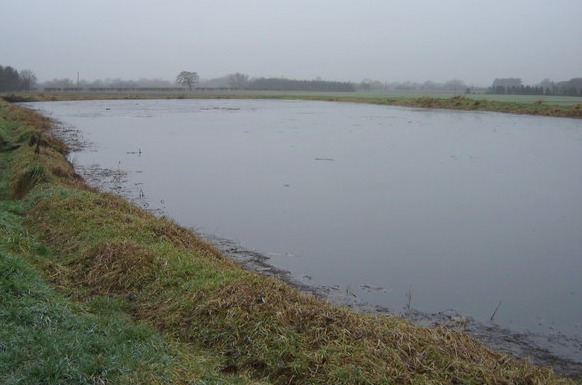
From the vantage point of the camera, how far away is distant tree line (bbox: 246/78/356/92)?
12077 centimetres

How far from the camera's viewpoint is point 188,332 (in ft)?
15.0

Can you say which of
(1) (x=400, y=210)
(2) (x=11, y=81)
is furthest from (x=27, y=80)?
(1) (x=400, y=210)

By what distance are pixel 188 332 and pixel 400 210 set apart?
21.5 ft

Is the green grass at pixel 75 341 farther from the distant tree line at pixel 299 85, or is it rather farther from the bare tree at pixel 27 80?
the distant tree line at pixel 299 85

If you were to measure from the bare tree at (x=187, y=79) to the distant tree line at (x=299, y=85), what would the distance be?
12143mm

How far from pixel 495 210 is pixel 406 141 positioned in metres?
11.2

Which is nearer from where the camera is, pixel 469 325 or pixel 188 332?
pixel 188 332

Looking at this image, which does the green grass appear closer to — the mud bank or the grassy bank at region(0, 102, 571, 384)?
the grassy bank at region(0, 102, 571, 384)

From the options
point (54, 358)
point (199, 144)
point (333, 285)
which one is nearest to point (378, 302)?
point (333, 285)

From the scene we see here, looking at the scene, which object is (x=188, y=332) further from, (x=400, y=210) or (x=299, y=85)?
(x=299, y=85)

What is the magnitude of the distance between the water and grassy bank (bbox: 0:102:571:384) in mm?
1698

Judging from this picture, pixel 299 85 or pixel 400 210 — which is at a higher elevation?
pixel 299 85

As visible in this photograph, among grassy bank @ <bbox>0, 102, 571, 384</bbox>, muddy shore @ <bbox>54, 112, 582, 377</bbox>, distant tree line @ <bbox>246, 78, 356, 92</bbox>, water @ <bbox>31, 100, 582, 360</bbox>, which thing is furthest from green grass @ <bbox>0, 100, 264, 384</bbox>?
distant tree line @ <bbox>246, 78, 356, 92</bbox>

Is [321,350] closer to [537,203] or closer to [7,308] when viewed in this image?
[7,308]
